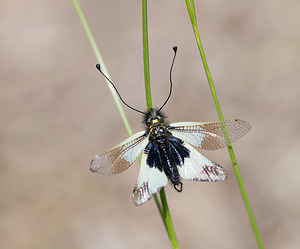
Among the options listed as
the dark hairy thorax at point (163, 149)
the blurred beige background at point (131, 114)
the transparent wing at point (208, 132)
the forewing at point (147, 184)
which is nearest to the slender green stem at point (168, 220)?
the forewing at point (147, 184)

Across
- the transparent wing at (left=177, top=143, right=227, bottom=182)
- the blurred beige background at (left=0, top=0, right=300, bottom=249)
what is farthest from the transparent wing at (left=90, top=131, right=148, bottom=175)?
the blurred beige background at (left=0, top=0, right=300, bottom=249)

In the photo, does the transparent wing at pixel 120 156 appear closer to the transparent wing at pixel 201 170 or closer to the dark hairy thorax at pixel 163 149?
the dark hairy thorax at pixel 163 149

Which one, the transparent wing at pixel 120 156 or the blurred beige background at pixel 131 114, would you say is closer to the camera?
the transparent wing at pixel 120 156

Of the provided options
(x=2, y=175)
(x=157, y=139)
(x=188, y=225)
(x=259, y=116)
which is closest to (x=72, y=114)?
(x=2, y=175)

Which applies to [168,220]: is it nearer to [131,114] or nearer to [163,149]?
[163,149]

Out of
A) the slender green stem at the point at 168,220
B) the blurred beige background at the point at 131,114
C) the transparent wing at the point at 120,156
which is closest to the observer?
the slender green stem at the point at 168,220

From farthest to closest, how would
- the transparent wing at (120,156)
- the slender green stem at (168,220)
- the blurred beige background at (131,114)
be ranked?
the blurred beige background at (131,114), the transparent wing at (120,156), the slender green stem at (168,220)
